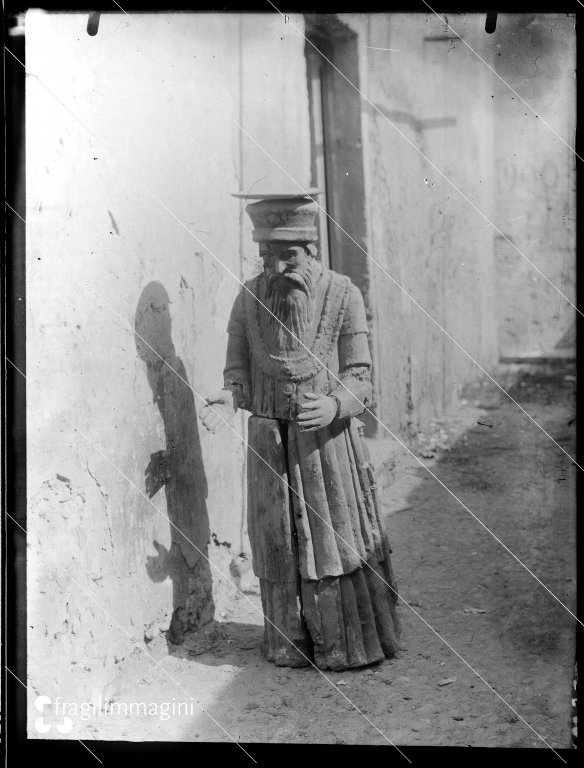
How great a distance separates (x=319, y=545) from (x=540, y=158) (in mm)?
1733

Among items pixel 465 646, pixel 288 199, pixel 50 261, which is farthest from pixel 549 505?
pixel 50 261

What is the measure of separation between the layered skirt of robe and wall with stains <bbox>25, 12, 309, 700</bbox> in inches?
15.2

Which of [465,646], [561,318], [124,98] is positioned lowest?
[465,646]

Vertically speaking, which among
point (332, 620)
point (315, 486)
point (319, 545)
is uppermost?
point (315, 486)

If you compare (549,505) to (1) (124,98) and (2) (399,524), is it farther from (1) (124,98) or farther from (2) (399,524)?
(1) (124,98)

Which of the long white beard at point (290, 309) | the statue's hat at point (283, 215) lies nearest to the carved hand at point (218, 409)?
the long white beard at point (290, 309)

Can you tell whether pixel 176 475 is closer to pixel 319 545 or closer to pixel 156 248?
pixel 319 545

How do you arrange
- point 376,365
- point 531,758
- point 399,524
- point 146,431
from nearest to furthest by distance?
point 531,758, point 146,431, point 399,524, point 376,365

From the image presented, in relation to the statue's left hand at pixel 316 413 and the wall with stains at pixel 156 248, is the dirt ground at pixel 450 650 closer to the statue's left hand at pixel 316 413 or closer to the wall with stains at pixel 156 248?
the wall with stains at pixel 156 248

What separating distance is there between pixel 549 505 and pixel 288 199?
1.62 meters

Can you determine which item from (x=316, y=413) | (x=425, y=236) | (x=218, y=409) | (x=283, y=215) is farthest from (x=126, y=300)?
(x=425, y=236)

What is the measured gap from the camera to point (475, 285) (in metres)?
5.73

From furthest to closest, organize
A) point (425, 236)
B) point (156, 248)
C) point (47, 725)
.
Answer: point (425, 236), point (156, 248), point (47, 725)

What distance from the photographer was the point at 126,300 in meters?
4.52
